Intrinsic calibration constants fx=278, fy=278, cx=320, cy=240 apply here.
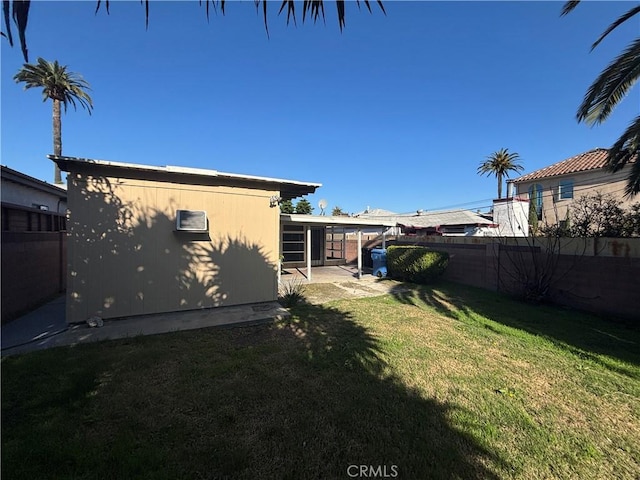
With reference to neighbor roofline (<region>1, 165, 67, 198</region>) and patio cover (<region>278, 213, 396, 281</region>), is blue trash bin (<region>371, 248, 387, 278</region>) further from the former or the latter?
neighbor roofline (<region>1, 165, 67, 198</region>)

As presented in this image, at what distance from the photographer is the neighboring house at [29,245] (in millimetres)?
5293

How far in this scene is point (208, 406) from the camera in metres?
2.84

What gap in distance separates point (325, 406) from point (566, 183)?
22581 mm

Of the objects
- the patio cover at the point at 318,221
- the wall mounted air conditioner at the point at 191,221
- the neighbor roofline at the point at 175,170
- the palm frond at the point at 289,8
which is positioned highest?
the palm frond at the point at 289,8

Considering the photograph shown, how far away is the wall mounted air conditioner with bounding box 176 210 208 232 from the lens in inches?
231

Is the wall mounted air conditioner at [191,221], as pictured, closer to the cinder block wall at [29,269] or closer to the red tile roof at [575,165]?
A: the cinder block wall at [29,269]

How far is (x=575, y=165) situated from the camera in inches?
711

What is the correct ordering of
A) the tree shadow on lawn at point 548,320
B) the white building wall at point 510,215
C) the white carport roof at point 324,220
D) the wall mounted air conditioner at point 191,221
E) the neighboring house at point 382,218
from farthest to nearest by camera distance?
1. the white building wall at point 510,215
2. the neighboring house at point 382,218
3. the white carport roof at point 324,220
4. the wall mounted air conditioner at point 191,221
5. the tree shadow on lawn at point 548,320

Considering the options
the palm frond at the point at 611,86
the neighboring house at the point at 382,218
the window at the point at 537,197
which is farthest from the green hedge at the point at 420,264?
the window at the point at 537,197

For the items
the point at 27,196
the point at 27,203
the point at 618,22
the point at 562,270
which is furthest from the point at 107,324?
the point at 618,22

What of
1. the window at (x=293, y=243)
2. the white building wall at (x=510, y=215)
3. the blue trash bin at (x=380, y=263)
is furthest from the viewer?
the white building wall at (x=510, y=215)

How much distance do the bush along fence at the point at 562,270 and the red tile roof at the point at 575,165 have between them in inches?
533

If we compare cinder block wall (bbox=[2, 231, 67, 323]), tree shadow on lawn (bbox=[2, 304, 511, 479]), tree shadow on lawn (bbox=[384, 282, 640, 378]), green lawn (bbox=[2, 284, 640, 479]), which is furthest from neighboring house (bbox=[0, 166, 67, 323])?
tree shadow on lawn (bbox=[384, 282, 640, 378])

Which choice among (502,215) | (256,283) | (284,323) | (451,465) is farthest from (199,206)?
(502,215)
